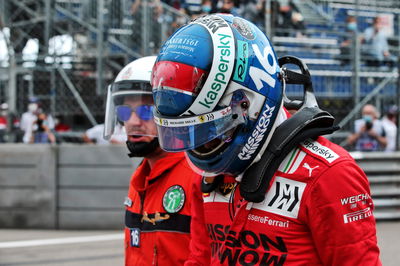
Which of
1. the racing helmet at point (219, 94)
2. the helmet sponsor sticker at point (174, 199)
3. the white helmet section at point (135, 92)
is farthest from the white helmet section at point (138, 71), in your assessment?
the racing helmet at point (219, 94)

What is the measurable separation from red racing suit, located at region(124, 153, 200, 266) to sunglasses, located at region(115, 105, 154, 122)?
0.22 meters

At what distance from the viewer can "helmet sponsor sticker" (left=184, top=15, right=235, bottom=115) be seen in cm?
182

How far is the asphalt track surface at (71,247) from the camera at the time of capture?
6.54 m

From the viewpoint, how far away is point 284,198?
5.93ft

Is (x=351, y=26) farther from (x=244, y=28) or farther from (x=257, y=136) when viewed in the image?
(x=257, y=136)

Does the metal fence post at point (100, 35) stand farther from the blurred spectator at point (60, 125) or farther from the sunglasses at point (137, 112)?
the sunglasses at point (137, 112)

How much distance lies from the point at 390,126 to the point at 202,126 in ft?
25.1

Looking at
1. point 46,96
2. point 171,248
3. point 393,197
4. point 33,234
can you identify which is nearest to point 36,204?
point 33,234

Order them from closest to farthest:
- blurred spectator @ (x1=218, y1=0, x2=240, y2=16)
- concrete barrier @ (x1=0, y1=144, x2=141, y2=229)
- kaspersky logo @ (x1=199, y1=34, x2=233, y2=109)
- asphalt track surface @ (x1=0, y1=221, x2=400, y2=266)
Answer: kaspersky logo @ (x1=199, y1=34, x2=233, y2=109) < asphalt track surface @ (x1=0, y1=221, x2=400, y2=266) < concrete barrier @ (x1=0, y1=144, x2=141, y2=229) < blurred spectator @ (x1=218, y1=0, x2=240, y2=16)

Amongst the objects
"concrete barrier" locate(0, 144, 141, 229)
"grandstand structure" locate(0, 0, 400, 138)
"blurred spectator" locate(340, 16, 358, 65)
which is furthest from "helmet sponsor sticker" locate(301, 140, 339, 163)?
"blurred spectator" locate(340, 16, 358, 65)

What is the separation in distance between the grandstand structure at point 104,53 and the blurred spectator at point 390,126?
0.18 meters

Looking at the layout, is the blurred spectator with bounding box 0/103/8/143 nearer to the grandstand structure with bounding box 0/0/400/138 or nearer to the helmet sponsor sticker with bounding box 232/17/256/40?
the grandstand structure with bounding box 0/0/400/138

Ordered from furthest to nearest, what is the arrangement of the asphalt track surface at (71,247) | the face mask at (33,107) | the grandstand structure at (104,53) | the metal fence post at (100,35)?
the metal fence post at (100,35), the grandstand structure at (104,53), the face mask at (33,107), the asphalt track surface at (71,247)

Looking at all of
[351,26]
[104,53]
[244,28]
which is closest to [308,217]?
[244,28]
